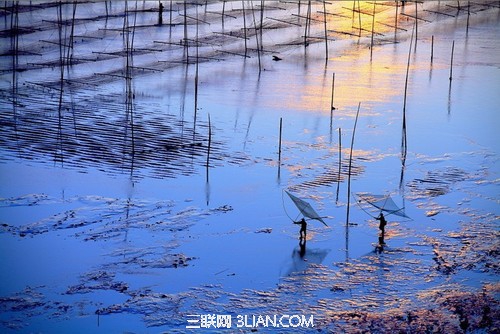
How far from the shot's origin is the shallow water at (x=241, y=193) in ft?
18.9

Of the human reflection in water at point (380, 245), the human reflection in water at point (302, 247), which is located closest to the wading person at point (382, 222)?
Result: the human reflection in water at point (380, 245)

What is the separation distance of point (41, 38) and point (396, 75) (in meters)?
6.78

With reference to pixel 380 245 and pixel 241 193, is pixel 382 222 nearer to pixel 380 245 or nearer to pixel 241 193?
pixel 380 245

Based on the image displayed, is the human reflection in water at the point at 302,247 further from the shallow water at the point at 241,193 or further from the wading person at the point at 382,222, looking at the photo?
the wading person at the point at 382,222

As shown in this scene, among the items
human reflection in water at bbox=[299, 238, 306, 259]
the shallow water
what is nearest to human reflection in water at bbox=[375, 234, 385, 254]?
the shallow water

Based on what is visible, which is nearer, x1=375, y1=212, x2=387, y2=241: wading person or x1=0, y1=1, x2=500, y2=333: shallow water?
x1=0, y1=1, x2=500, y2=333: shallow water

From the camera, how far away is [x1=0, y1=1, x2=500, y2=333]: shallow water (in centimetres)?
575

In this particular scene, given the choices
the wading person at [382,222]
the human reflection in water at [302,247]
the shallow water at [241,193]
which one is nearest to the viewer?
the shallow water at [241,193]

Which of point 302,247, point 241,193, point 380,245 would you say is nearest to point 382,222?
point 380,245

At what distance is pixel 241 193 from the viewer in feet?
26.5

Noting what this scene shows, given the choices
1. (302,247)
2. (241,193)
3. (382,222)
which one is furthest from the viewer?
(241,193)

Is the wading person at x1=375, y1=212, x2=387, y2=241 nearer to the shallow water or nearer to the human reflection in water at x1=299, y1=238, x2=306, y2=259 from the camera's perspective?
the shallow water

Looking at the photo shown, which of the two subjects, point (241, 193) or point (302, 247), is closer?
point (302, 247)

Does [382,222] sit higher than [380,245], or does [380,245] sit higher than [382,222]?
[382,222]
